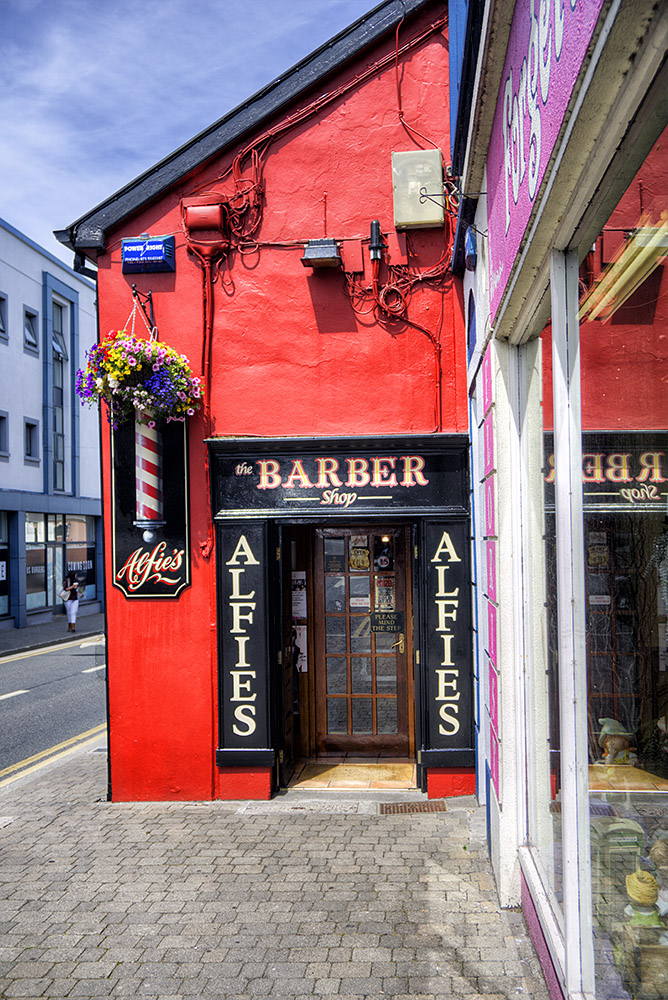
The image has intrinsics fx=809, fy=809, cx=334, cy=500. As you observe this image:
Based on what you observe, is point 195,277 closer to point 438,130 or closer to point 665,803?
point 438,130

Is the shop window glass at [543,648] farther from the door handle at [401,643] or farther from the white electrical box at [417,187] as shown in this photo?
the door handle at [401,643]

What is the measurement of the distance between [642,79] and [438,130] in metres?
5.36

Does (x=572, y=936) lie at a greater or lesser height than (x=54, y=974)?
greater

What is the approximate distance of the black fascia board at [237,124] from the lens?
6.90 metres

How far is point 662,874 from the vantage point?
2645 mm

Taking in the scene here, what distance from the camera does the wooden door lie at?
26.4 ft

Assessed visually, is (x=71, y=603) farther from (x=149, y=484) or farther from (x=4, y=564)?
(x=149, y=484)

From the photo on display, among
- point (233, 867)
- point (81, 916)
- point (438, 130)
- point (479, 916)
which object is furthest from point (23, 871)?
point (438, 130)

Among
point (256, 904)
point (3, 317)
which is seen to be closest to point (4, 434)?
point (3, 317)

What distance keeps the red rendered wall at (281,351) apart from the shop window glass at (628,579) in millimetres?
3988

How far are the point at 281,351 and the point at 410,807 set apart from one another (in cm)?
405

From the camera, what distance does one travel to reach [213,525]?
7.14 metres

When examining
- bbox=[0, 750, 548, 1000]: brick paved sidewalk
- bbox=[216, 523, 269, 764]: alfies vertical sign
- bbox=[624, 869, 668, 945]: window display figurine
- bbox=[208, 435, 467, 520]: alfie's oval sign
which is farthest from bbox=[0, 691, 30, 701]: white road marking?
bbox=[624, 869, 668, 945]: window display figurine

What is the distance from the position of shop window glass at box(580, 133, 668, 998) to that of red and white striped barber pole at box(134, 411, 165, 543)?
15.4ft
